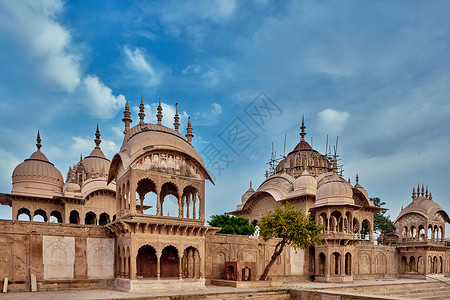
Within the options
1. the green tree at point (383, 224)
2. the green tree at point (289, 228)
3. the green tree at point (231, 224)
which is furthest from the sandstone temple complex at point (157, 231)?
the green tree at point (383, 224)

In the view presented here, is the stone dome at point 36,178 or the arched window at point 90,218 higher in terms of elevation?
the stone dome at point 36,178

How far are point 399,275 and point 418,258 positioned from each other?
1967 mm

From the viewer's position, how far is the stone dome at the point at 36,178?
2416 cm

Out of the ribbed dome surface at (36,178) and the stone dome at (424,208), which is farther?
the stone dome at (424,208)

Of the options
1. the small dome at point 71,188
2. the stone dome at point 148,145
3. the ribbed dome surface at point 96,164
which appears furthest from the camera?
the ribbed dome surface at point 96,164

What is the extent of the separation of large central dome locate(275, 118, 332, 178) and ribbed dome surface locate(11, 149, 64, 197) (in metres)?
18.2

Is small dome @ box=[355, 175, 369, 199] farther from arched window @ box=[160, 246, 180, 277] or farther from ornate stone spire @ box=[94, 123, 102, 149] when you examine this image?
ornate stone spire @ box=[94, 123, 102, 149]

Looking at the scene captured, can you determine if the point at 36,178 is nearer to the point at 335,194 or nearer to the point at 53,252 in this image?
the point at 53,252

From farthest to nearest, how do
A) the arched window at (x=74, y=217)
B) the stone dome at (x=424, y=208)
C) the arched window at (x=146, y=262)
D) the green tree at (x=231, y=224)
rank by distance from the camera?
the stone dome at (x=424, y=208), the green tree at (x=231, y=224), the arched window at (x=74, y=217), the arched window at (x=146, y=262)

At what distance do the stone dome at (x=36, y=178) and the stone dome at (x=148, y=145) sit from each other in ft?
26.5

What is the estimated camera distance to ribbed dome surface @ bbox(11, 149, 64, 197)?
79.3ft

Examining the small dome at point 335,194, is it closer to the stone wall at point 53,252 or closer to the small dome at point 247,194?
the small dome at point 247,194

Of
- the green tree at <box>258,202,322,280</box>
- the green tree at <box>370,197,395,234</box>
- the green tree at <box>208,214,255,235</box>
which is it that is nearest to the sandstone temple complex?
the green tree at <box>258,202,322,280</box>

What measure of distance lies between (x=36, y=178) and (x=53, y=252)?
388 inches
